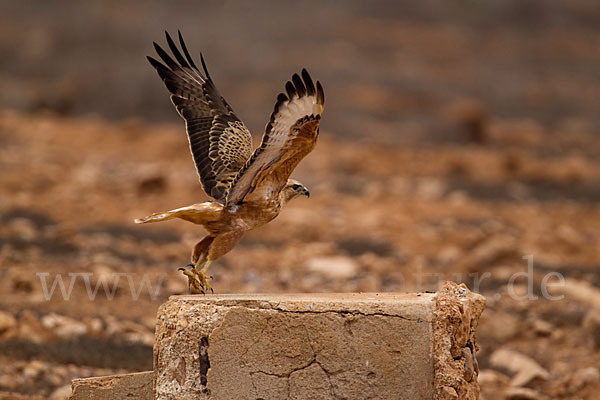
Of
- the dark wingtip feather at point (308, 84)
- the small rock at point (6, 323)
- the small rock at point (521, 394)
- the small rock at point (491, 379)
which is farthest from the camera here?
the small rock at point (6, 323)

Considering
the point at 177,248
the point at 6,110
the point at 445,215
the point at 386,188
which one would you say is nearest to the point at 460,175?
the point at 386,188

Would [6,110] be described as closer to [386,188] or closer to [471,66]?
[386,188]

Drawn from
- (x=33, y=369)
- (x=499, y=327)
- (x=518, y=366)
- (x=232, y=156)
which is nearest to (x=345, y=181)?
(x=499, y=327)

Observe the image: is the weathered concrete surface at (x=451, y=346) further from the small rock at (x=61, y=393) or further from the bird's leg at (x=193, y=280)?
the small rock at (x=61, y=393)

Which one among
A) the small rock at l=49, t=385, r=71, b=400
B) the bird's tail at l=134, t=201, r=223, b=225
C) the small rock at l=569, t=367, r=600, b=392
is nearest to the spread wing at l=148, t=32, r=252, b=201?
the bird's tail at l=134, t=201, r=223, b=225

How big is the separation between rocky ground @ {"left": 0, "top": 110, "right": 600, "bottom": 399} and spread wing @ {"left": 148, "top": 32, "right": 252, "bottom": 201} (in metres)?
2.32

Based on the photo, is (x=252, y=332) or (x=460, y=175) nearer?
(x=252, y=332)

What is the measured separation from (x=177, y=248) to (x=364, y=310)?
7.48 m

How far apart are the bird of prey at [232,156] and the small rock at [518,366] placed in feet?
10.6

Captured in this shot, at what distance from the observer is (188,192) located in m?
15.0

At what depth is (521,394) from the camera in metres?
7.12

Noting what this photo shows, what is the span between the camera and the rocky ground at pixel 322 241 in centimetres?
793

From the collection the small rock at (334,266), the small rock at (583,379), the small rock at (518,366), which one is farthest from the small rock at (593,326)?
the small rock at (334,266)

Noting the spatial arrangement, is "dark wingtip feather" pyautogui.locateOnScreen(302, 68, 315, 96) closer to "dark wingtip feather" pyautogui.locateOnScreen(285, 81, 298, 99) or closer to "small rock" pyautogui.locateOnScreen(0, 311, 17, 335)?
"dark wingtip feather" pyautogui.locateOnScreen(285, 81, 298, 99)
